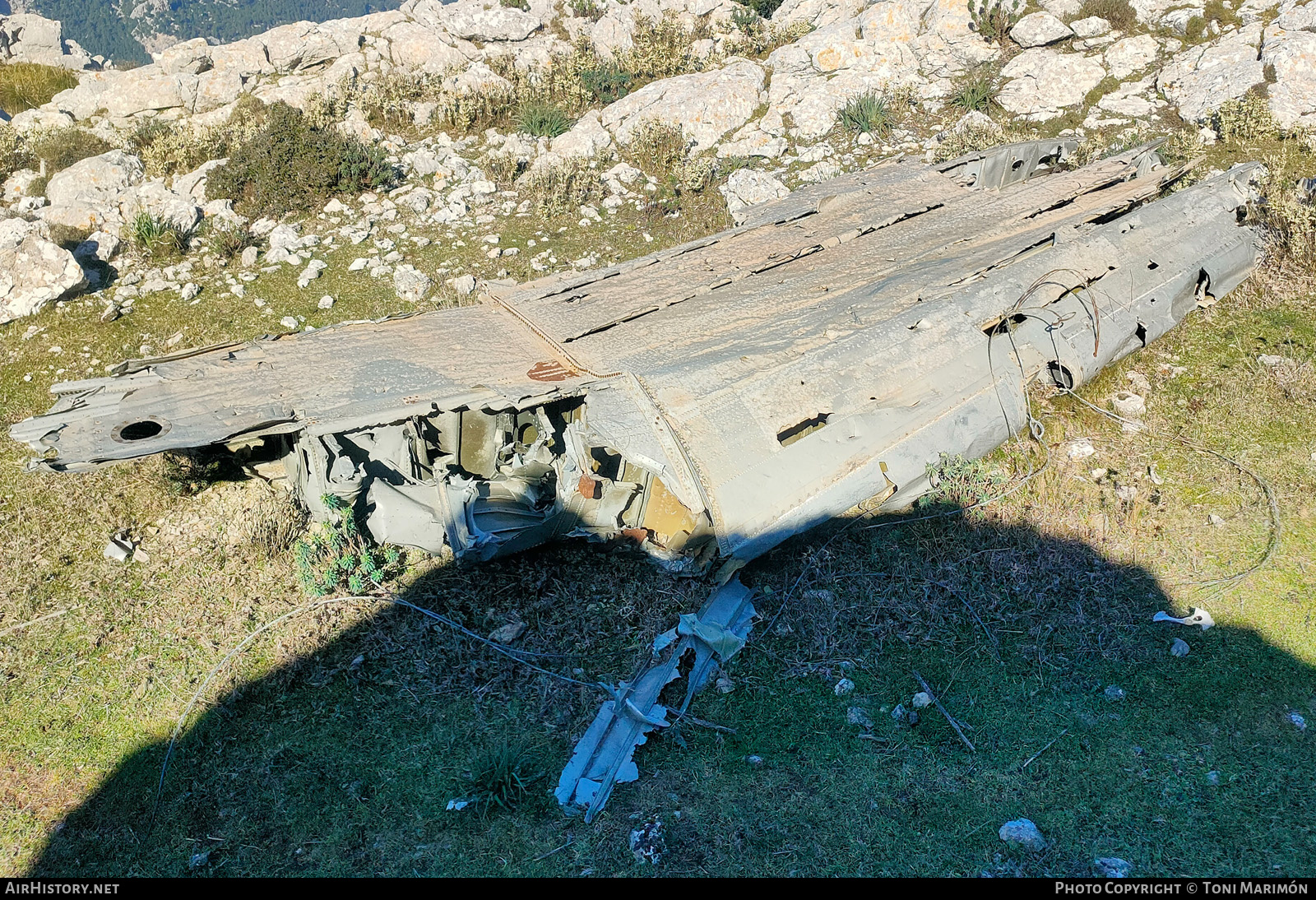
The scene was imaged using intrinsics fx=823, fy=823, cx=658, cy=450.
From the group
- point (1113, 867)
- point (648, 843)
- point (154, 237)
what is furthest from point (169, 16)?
point (1113, 867)

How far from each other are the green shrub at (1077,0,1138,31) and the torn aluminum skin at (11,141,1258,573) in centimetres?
606

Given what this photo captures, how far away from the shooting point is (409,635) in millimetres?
5102

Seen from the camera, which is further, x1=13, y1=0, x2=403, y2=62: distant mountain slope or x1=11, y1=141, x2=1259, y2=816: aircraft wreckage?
x1=13, y1=0, x2=403, y2=62: distant mountain slope

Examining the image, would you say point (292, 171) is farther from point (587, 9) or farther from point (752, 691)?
point (752, 691)

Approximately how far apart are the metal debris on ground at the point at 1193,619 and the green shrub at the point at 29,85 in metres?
16.3

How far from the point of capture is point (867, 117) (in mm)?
10859

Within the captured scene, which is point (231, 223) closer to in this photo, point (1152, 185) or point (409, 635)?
point (409, 635)

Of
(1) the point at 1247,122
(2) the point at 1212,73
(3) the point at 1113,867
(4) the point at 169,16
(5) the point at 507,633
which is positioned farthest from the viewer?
(4) the point at 169,16

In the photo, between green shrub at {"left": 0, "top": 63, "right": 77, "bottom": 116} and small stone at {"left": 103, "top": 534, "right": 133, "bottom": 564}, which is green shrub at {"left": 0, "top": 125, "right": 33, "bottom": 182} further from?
small stone at {"left": 103, "top": 534, "right": 133, "bottom": 564}

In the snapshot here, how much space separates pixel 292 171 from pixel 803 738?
916 cm

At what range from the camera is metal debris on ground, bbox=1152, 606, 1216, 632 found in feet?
16.2

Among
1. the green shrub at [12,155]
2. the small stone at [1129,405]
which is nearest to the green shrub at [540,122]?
the green shrub at [12,155]

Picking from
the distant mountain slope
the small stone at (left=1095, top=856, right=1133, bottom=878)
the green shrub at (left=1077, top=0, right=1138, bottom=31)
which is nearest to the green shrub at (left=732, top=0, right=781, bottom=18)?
the green shrub at (left=1077, top=0, right=1138, bottom=31)

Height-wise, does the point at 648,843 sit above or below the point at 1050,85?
below
